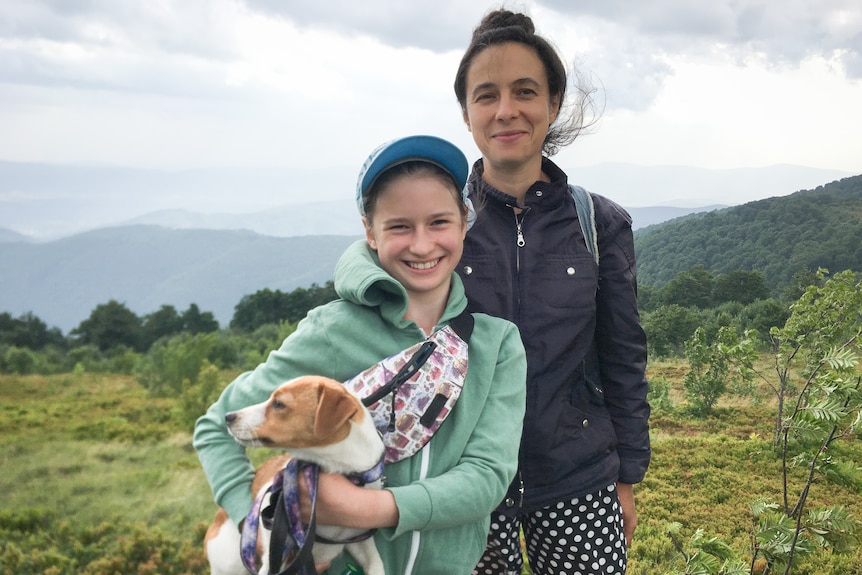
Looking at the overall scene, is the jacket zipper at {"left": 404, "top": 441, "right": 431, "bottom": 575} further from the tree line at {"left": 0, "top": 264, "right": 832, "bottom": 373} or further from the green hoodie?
the tree line at {"left": 0, "top": 264, "right": 832, "bottom": 373}

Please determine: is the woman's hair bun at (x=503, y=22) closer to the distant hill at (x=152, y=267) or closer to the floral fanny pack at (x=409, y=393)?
the floral fanny pack at (x=409, y=393)

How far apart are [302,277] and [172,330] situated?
65144 mm

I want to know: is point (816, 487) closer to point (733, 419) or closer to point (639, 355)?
point (733, 419)

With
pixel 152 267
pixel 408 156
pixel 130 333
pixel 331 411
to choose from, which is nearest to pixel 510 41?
pixel 408 156

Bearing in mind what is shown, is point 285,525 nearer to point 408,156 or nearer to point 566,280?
point 408,156

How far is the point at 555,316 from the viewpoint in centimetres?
166

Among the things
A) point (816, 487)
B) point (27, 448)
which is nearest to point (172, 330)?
point (27, 448)

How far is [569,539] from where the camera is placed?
5.72 feet

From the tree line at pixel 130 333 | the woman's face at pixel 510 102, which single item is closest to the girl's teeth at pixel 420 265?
the woman's face at pixel 510 102

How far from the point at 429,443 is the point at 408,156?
2.06 ft

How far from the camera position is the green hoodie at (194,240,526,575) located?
1105mm

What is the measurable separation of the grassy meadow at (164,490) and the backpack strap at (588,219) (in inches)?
71.4

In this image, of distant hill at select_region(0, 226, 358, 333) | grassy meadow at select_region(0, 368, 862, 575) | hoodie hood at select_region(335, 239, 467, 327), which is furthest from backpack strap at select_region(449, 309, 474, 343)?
distant hill at select_region(0, 226, 358, 333)

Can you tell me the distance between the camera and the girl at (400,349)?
1.10m
